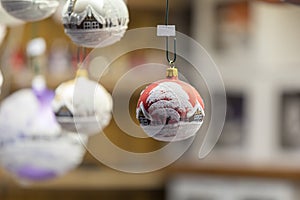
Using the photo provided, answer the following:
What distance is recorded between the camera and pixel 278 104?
130 inches

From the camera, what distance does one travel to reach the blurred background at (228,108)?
10.6 feet

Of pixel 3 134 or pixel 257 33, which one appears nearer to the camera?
pixel 3 134

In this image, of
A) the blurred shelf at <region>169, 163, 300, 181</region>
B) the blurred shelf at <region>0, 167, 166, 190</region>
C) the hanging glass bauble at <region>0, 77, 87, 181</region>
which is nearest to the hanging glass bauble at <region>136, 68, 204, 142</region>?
the hanging glass bauble at <region>0, 77, 87, 181</region>

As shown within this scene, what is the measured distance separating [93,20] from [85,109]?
205 millimetres

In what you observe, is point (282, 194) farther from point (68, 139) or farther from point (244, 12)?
point (68, 139)

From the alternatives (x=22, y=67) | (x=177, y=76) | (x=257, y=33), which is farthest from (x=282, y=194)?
(x=177, y=76)

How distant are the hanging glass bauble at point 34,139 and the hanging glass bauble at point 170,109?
434 mm

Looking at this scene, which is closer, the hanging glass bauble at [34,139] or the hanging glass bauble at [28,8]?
the hanging glass bauble at [28,8]

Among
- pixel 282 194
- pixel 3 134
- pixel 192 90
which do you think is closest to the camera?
pixel 192 90

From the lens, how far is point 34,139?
1282 mm

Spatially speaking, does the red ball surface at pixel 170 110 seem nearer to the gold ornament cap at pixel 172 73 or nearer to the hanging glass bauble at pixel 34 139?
the gold ornament cap at pixel 172 73

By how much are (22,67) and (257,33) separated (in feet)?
3.74

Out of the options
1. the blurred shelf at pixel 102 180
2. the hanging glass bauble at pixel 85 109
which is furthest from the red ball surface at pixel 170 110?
the blurred shelf at pixel 102 180

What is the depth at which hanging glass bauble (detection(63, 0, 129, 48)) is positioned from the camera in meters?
0.87
